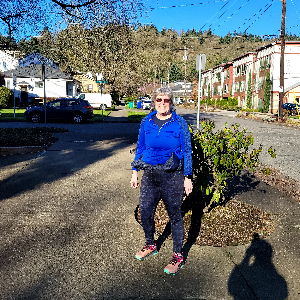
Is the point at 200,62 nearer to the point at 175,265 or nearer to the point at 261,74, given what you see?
the point at 175,265

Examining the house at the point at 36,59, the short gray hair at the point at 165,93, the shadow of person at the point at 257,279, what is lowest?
the shadow of person at the point at 257,279

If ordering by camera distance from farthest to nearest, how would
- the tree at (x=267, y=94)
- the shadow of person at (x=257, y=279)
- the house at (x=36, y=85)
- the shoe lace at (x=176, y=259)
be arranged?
the house at (x=36, y=85), the tree at (x=267, y=94), the shoe lace at (x=176, y=259), the shadow of person at (x=257, y=279)

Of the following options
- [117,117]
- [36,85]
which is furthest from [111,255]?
[36,85]

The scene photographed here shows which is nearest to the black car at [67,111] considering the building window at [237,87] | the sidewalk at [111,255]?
the sidewalk at [111,255]

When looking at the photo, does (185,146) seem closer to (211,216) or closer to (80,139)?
(211,216)

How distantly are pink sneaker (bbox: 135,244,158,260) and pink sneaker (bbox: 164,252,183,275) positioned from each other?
0.30 metres

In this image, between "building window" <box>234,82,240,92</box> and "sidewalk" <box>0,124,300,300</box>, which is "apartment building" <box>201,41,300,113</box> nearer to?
"building window" <box>234,82,240,92</box>

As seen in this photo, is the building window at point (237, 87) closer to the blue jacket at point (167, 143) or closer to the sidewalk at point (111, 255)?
the sidewalk at point (111, 255)

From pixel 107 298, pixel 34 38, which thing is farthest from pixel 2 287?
pixel 34 38

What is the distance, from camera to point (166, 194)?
11.0 ft

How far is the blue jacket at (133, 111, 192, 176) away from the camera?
3268 mm

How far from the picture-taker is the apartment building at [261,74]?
44.5 m

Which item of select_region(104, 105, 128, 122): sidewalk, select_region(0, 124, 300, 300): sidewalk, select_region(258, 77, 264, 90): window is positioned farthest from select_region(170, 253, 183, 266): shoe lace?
select_region(258, 77, 264, 90): window

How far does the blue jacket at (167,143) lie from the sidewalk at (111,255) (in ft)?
3.43
